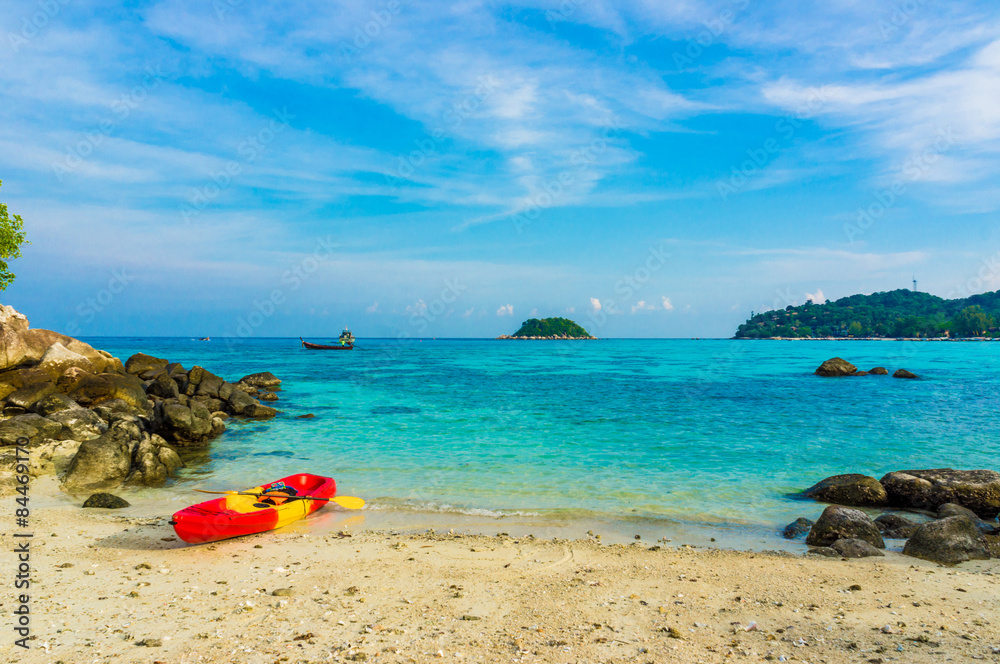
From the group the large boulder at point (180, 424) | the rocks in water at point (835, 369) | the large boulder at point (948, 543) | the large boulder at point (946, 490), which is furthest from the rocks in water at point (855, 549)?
the rocks in water at point (835, 369)

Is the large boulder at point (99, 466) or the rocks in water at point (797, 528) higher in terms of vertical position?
the large boulder at point (99, 466)

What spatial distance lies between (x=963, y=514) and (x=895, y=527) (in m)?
1.83

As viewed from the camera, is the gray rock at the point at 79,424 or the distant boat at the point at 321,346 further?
the distant boat at the point at 321,346

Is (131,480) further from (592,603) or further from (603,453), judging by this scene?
(603,453)

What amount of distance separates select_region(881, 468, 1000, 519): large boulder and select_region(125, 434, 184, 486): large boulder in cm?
1979

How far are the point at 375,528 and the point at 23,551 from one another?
610cm

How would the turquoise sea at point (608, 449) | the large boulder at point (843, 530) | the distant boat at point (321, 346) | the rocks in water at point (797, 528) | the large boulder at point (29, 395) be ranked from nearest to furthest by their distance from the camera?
the large boulder at point (843, 530) < the rocks in water at point (797, 528) < the turquoise sea at point (608, 449) < the large boulder at point (29, 395) < the distant boat at point (321, 346)

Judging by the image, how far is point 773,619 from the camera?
675 cm

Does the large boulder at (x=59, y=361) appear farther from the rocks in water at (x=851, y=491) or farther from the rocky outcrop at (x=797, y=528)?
the rocks in water at (x=851, y=491)

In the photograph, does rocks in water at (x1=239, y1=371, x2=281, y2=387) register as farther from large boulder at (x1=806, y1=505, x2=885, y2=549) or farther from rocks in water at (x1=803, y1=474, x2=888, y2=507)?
large boulder at (x1=806, y1=505, x2=885, y2=549)

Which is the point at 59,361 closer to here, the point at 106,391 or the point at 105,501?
the point at 106,391

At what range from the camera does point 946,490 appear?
39.8 feet

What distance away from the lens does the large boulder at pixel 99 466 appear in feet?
44.8

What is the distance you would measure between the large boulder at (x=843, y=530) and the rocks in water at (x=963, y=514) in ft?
6.59
